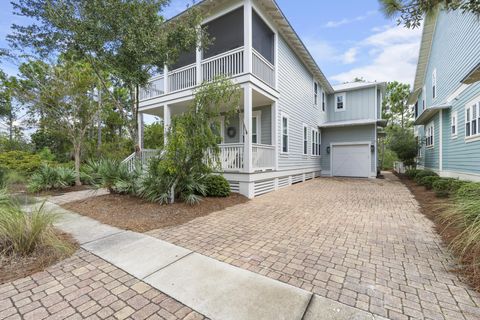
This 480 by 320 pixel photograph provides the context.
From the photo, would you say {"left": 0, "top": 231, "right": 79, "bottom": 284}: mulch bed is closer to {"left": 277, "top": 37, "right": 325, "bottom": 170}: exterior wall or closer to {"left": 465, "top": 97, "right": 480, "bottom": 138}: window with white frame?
{"left": 277, "top": 37, "right": 325, "bottom": 170}: exterior wall

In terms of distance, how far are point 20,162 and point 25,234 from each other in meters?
14.9

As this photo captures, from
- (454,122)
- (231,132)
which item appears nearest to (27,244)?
(231,132)

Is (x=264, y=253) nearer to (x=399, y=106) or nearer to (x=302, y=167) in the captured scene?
(x=302, y=167)

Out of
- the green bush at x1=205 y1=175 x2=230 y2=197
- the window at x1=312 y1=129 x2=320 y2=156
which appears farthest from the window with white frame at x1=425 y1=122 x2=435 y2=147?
the green bush at x1=205 y1=175 x2=230 y2=197

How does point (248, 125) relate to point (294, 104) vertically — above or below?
below

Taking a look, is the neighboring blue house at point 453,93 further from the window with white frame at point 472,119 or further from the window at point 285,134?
the window at point 285,134

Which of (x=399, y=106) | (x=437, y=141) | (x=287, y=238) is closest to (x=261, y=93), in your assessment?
(x=287, y=238)

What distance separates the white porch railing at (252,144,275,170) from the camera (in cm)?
822

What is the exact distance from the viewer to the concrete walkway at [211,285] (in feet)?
6.81

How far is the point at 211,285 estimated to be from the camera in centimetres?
249

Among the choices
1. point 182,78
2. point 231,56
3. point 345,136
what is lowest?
point 345,136

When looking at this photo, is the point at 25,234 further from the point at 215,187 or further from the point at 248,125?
the point at 248,125

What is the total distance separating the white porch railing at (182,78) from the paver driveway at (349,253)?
5906mm

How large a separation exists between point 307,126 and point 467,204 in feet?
33.5
